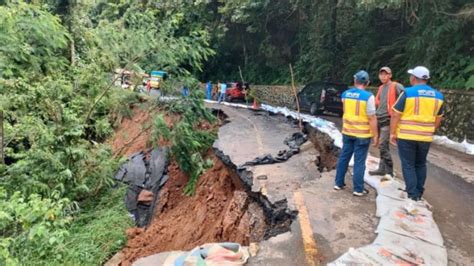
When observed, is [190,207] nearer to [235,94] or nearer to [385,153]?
[385,153]

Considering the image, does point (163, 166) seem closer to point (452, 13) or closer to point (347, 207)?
point (347, 207)

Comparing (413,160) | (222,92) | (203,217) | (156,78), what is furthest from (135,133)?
(222,92)

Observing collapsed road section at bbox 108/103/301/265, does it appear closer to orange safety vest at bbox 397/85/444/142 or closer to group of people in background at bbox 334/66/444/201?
group of people in background at bbox 334/66/444/201

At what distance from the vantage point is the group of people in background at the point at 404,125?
529cm

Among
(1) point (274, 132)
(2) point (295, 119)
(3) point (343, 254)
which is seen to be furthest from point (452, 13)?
(3) point (343, 254)

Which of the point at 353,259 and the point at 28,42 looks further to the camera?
the point at 28,42

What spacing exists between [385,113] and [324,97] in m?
10.3

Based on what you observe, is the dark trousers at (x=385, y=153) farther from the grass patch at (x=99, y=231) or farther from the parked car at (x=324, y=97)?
the parked car at (x=324, y=97)

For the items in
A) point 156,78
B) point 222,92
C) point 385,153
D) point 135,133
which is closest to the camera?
point 385,153

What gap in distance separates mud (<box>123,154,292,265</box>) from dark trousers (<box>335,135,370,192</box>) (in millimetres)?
1193

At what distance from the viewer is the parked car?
54.7 ft

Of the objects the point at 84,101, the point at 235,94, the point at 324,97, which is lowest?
the point at 235,94

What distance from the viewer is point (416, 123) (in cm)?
529

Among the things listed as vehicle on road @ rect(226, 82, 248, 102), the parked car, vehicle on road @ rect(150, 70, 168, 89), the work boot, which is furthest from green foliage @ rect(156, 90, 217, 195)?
vehicle on road @ rect(226, 82, 248, 102)
